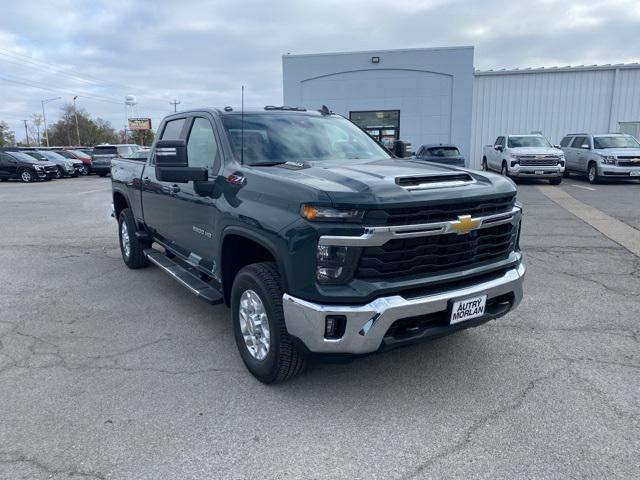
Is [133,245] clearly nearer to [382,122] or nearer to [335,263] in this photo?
[335,263]

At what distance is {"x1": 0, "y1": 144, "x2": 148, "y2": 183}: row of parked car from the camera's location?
25031 millimetres

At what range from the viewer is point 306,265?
2.98 meters

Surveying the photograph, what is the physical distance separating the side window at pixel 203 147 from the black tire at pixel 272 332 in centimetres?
112

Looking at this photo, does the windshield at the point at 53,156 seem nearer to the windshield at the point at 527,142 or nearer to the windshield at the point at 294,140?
the windshield at the point at 527,142

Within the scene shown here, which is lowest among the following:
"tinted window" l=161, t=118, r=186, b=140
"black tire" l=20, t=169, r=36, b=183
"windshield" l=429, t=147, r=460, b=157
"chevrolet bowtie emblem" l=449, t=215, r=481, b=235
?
"black tire" l=20, t=169, r=36, b=183

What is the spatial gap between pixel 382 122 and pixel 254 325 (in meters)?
23.8

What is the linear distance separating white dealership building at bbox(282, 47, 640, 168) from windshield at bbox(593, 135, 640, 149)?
7479 mm

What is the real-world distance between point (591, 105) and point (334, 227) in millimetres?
28464

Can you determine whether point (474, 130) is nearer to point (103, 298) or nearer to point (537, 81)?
point (537, 81)

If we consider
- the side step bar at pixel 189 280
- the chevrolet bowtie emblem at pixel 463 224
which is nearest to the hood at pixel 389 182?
the chevrolet bowtie emblem at pixel 463 224

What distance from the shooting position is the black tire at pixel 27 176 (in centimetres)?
2514

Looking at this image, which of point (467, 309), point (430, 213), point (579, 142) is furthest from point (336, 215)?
point (579, 142)

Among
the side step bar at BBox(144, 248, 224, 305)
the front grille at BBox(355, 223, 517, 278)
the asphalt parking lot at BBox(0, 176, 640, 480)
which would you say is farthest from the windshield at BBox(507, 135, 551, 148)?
the front grille at BBox(355, 223, 517, 278)

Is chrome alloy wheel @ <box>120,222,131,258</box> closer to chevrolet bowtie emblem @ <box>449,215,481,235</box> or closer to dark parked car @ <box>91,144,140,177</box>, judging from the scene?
chevrolet bowtie emblem @ <box>449,215,481,235</box>
